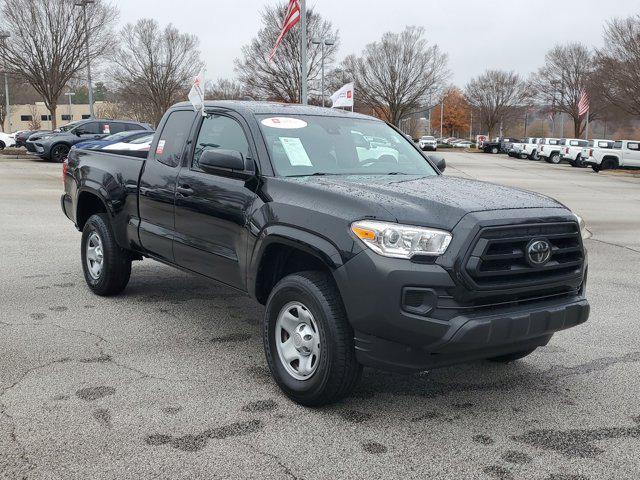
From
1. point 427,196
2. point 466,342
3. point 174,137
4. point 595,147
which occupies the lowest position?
point 466,342

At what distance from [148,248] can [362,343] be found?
2.73 meters

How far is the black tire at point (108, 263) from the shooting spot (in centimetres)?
619

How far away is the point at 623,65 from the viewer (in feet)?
110

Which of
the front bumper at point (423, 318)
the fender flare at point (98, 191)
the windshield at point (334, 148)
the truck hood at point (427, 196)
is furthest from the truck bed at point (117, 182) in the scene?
the front bumper at point (423, 318)

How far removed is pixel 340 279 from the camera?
3.64 metres

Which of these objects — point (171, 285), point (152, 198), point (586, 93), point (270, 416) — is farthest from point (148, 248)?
point (586, 93)

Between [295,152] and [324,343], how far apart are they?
1530 millimetres

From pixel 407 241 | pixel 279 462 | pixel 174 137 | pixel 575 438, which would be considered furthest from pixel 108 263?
pixel 575 438

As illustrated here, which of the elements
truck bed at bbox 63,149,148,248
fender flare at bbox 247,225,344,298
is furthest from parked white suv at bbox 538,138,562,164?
fender flare at bbox 247,225,344,298

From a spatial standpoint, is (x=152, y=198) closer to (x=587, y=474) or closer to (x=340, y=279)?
(x=340, y=279)

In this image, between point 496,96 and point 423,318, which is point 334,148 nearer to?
point 423,318

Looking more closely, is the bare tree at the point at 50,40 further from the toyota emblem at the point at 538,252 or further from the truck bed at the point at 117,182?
the toyota emblem at the point at 538,252

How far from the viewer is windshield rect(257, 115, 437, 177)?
462cm

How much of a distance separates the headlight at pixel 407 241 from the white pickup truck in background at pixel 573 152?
128 ft
